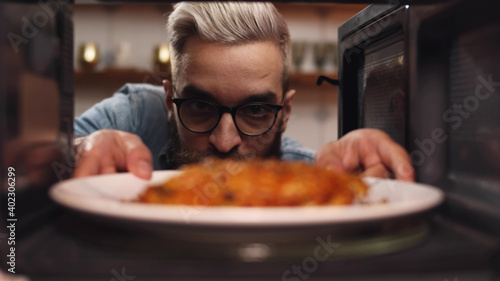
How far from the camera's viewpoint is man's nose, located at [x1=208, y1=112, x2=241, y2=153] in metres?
1.07

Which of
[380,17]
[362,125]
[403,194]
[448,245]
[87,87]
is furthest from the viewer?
[87,87]

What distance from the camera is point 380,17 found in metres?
0.69

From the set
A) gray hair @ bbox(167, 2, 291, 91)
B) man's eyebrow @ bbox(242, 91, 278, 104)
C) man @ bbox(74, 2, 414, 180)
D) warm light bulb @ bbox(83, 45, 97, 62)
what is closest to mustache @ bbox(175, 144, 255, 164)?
man @ bbox(74, 2, 414, 180)

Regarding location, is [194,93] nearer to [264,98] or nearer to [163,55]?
[264,98]

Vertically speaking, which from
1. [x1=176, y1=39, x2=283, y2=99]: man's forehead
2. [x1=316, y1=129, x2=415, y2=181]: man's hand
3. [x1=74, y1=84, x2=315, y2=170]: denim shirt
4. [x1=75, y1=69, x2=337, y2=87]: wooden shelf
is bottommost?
[x1=316, y1=129, x2=415, y2=181]: man's hand

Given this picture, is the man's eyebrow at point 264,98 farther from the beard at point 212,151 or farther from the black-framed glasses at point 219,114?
the beard at point 212,151

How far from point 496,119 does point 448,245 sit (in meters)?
0.25

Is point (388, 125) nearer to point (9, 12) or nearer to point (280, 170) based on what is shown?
point (280, 170)

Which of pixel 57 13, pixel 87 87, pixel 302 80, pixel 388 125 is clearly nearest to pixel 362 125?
pixel 388 125

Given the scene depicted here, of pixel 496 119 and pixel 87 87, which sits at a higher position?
pixel 87 87

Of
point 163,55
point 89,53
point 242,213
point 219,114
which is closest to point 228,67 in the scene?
point 219,114

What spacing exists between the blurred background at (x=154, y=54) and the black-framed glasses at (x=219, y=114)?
169 cm

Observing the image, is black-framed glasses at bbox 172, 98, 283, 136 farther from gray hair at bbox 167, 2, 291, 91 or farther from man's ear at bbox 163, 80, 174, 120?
man's ear at bbox 163, 80, 174, 120

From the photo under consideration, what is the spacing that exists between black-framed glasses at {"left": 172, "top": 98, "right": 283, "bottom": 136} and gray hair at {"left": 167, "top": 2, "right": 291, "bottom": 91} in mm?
142
